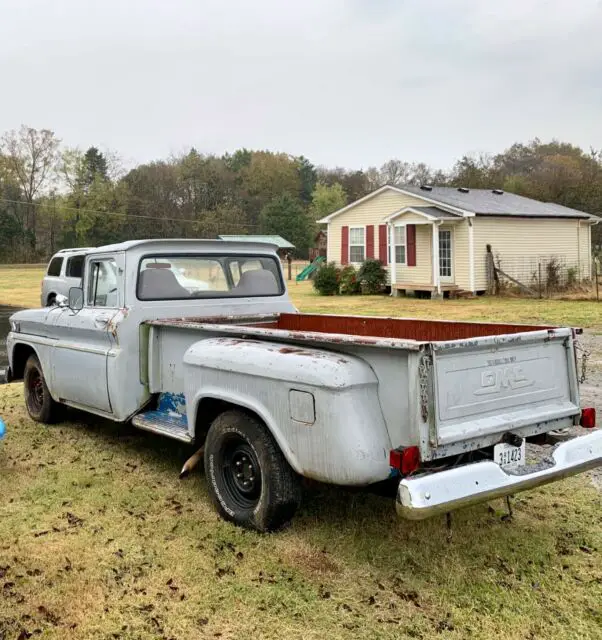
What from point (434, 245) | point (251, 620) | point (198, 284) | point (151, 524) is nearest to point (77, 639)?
point (251, 620)

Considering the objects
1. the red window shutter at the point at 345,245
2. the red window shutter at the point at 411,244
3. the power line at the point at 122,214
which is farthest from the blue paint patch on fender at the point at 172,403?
the power line at the point at 122,214

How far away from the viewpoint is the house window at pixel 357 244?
1048 inches

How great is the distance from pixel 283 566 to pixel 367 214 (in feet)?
77.4

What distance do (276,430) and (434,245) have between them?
19.7m

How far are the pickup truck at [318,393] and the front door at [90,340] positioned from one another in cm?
2

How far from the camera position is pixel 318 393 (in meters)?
3.34

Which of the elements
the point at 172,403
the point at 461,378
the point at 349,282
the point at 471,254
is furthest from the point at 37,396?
the point at 349,282

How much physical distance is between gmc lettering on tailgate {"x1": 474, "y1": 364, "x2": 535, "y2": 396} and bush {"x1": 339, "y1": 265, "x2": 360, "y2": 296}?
72.0ft

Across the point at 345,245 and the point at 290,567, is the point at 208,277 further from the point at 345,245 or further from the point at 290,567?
the point at 345,245

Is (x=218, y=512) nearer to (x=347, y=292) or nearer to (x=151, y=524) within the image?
(x=151, y=524)

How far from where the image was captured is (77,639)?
2.93 m

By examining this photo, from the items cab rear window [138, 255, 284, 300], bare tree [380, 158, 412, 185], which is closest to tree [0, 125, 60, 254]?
bare tree [380, 158, 412, 185]

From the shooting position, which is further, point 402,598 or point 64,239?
point 64,239

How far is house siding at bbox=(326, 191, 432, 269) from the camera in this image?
81.8ft
